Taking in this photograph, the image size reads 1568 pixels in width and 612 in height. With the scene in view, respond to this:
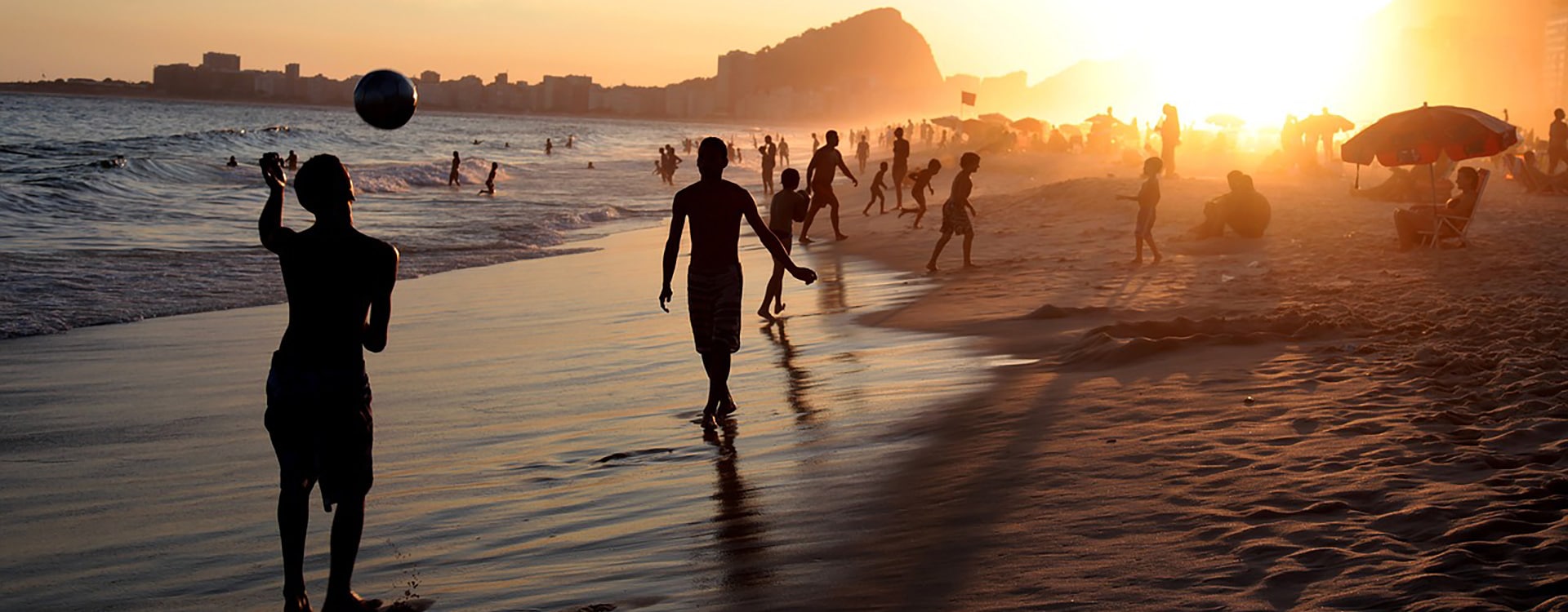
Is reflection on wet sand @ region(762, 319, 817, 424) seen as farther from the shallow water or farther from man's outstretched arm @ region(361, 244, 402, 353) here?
man's outstretched arm @ region(361, 244, 402, 353)

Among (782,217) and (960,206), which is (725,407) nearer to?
(782,217)

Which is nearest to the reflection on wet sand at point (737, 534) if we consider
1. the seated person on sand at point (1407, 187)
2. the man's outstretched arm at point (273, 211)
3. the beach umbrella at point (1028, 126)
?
the man's outstretched arm at point (273, 211)

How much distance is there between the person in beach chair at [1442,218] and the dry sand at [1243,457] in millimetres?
2088

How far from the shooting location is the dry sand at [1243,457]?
4.13m

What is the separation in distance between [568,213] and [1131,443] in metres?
24.5

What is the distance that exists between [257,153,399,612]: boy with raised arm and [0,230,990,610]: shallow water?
40cm

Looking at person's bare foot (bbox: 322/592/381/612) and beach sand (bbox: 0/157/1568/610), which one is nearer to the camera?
person's bare foot (bbox: 322/592/381/612)

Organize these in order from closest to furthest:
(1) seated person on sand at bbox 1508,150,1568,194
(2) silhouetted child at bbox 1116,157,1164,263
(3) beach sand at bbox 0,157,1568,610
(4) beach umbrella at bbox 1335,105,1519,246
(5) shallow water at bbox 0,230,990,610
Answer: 1. (3) beach sand at bbox 0,157,1568,610
2. (5) shallow water at bbox 0,230,990,610
3. (4) beach umbrella at bbox 1335,105,1519,246
4. (2) silhouetted child at bbox 1116,157,1164,263
5. (1) seated person on sand at bbox 1508,150,1568,194

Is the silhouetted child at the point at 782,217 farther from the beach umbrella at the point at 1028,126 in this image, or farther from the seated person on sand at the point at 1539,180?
the beach umbrella at the point at 1028,126

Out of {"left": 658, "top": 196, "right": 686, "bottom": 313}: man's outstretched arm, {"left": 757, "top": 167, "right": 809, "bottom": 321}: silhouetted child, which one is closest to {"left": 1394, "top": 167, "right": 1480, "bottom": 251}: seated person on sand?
{"left": 757, "top": 167, "right": 809, "bottom": 321}: silhouetted child

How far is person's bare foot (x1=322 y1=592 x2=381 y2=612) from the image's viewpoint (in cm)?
418

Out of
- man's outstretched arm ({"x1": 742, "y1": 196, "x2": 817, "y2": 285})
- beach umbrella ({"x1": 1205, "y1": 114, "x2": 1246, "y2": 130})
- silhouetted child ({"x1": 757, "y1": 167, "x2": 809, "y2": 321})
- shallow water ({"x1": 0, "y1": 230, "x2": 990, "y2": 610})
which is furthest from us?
beach umbrella ({"x1": 1205, "y1": 114, "x2": 1246, "y2": 130})

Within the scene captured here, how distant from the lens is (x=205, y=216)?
26.6 metres

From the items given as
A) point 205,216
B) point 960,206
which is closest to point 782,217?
point 960,206
